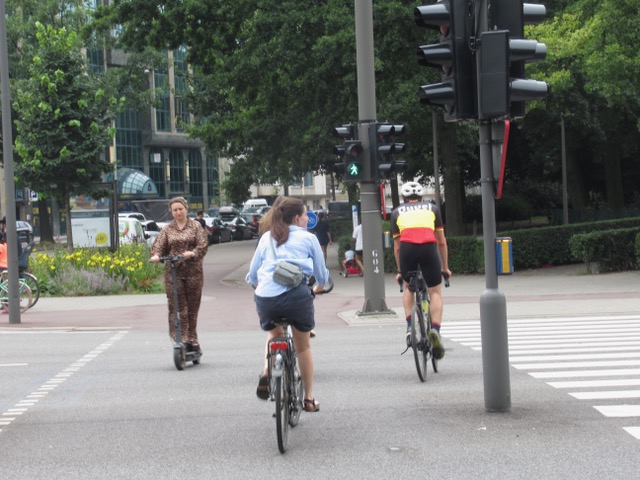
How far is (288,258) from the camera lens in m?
7.50

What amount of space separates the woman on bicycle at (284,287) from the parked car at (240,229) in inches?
2163

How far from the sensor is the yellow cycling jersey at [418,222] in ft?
33.8

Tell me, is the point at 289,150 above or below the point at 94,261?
above

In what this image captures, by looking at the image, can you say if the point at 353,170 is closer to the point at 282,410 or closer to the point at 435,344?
the point at 435,344

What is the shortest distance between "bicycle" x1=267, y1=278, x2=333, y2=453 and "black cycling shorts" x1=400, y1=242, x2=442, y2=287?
2705mm

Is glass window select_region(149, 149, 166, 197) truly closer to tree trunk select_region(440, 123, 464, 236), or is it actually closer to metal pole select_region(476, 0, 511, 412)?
tree trunk select_region(440, 123, 464, 236)

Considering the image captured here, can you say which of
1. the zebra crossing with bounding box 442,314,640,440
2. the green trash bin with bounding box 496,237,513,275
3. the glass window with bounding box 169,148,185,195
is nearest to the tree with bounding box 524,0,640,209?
the zebra crossing with bounding box 442,314,640,440

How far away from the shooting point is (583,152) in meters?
45.7

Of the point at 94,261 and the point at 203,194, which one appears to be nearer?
the point at 94,261

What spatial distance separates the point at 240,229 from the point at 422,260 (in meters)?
53.7

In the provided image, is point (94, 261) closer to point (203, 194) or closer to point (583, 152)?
point (583, 152)

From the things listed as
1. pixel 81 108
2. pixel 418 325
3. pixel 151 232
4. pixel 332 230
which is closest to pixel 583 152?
pixel 332 230

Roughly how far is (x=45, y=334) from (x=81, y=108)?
50.0 feet

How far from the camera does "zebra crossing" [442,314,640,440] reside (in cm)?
881
